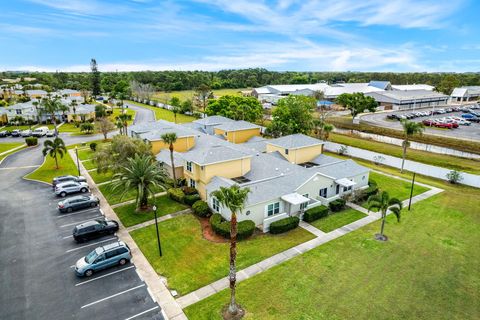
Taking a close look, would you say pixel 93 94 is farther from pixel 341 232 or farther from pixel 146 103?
pixel 341 232

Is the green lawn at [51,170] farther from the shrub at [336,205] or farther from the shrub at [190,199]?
the shrub at [336,205]

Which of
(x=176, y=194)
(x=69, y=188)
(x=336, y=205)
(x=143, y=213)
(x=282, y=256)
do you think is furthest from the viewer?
(x=69, y=188)

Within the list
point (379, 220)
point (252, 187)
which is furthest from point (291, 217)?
point (379, 220)

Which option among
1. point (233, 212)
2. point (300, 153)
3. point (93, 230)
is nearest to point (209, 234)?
point (93, 230)

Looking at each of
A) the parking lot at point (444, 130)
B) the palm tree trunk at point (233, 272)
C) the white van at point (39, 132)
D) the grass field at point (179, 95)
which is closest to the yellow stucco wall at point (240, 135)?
the palm tree trunk at point (233, 272)

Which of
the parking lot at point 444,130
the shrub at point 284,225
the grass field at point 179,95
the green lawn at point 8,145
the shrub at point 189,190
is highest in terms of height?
the grass field at point 179,95

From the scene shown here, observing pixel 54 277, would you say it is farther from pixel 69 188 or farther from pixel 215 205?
pixel 69 188
